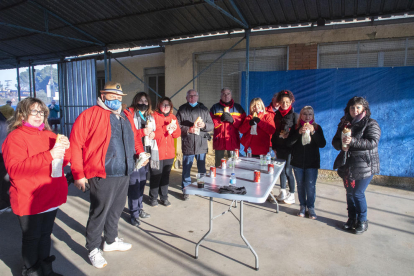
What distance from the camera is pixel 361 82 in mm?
5895

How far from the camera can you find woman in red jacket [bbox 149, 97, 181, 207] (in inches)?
173

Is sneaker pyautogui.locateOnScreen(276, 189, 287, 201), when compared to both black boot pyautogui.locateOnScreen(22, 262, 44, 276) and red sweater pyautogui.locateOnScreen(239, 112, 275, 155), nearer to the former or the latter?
red sweater pyautogui.locateOnScreen(239, 112, 275, 155)

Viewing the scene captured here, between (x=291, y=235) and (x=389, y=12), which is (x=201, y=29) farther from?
(x=291, y=235)

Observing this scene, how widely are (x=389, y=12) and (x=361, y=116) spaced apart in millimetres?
3578

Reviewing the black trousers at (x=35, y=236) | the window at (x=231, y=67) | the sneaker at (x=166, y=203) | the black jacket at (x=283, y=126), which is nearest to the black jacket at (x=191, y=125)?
the sneaker at (x=166, y=203)

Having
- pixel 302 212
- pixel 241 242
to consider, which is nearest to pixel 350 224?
pixel 302 212

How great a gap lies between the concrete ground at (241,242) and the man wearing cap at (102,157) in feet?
1.82

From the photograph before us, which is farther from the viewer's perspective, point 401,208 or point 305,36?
point 305,36

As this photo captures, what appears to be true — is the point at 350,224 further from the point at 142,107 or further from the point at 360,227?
the point at 142,107

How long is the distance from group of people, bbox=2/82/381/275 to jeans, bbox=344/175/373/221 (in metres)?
0.01

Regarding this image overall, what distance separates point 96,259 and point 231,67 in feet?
22.2

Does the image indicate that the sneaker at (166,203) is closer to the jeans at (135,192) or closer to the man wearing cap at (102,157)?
the jeans at (135,192)

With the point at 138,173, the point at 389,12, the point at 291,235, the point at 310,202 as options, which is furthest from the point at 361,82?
the point at 138,173

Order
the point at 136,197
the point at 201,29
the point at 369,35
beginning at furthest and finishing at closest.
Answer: the point at 201,29, the point at 369,35, the point at 136,197
